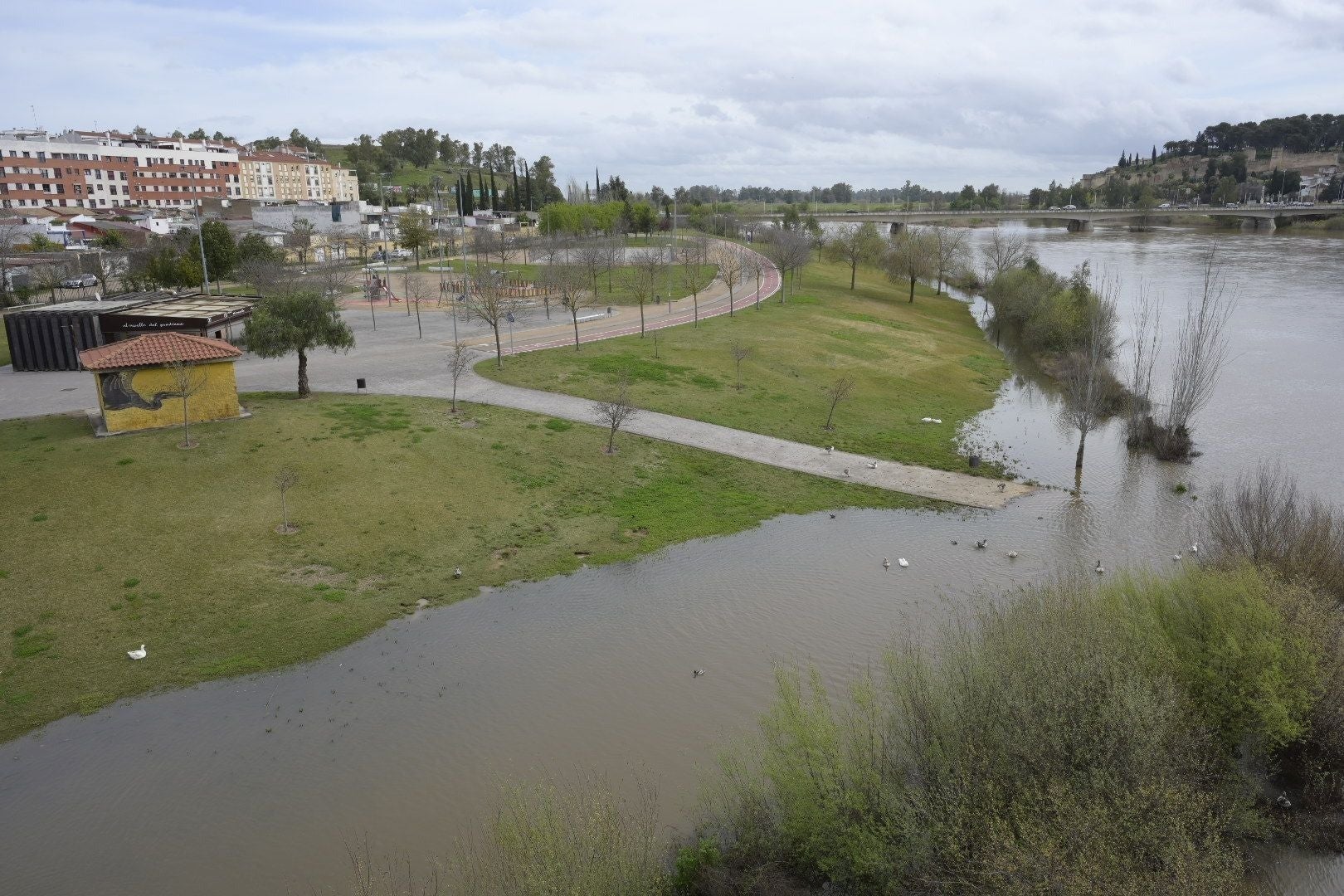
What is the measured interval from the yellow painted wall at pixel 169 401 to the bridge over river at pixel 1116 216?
89.9 m

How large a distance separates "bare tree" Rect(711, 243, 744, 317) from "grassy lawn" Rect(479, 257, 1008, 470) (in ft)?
7.98

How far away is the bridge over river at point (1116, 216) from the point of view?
110188mm

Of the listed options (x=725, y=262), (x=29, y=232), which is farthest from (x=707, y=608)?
(x=29, y=232)

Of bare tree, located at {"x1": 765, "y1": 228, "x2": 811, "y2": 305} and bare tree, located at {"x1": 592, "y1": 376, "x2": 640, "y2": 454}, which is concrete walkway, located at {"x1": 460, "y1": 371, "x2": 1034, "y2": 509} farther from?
bare tree, located at {"x1": 765, "y1": 228, "x2": 811, "y2": 305}

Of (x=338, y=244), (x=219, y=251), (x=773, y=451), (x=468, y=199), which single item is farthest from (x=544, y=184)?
(x=773, y=451)

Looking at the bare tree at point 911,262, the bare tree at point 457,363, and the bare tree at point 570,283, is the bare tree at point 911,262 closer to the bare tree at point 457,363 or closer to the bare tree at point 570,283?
the bare tree at point 570,283

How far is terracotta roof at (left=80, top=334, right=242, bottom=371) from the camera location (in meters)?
24.6

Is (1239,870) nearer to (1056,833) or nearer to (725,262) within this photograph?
(1056,833)

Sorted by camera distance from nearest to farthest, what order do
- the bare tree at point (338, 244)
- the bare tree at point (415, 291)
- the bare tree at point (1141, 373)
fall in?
the bare tree at point (1141, 373) → the bare tree at point (415, 291) → the bare tree at point (338, 244)

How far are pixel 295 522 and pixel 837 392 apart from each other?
734 inches

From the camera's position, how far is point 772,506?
24.9 m

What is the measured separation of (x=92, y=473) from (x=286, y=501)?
5137 millimetres

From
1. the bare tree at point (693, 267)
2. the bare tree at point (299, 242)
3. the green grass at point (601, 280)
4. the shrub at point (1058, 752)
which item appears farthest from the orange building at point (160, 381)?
the bare tree at point (299, 242)

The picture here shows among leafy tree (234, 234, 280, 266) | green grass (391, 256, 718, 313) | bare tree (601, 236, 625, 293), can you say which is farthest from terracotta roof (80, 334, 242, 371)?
leafy tree (234, 234, 280, 266)
